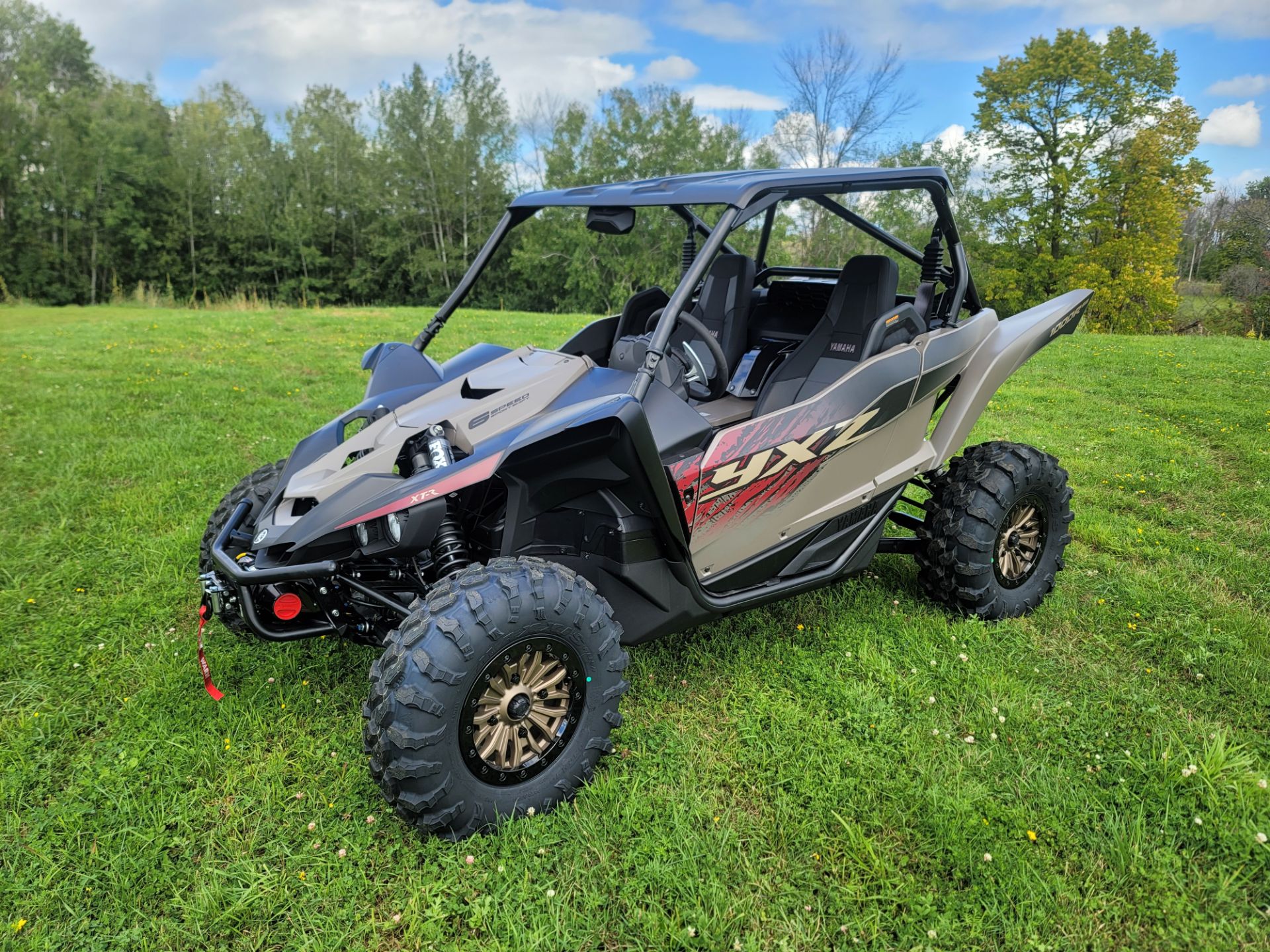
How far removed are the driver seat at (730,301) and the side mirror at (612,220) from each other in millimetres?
1053

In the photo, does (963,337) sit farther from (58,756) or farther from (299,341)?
(299,341)

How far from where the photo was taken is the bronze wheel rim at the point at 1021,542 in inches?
157

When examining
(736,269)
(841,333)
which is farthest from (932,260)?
(736,269)

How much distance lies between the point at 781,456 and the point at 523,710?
136 centimetres

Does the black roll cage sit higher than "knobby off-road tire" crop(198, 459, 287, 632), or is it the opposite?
the black roll cage

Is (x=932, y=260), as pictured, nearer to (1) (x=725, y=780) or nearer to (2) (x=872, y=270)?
(2) (x=872, y=270)

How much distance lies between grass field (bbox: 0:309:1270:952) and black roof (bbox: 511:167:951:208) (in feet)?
6.43

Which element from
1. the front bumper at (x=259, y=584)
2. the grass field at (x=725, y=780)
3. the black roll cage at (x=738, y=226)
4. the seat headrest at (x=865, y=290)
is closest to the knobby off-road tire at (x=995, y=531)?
the grass field at (x=725, y=780)

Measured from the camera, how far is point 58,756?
9.60ft

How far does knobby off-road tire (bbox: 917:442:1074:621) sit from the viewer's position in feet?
12.5

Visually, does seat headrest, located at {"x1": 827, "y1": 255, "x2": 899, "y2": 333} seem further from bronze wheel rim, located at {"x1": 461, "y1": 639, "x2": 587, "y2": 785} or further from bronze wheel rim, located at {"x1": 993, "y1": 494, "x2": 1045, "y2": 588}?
bronze wheel rim, located at {"x1": 461, "y1": 639, "x2": 587, "y2": 785}

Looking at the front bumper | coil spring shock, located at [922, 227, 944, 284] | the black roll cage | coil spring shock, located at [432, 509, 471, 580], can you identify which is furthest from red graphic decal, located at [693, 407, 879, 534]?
the front bumper

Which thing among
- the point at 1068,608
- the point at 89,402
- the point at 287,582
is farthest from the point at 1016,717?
the point at 89,402

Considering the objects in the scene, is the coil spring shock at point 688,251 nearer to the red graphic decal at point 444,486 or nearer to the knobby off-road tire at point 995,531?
the knobby off-road tire at point 995,531
